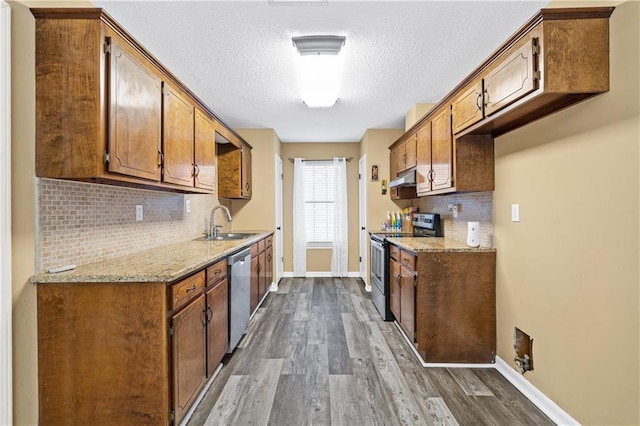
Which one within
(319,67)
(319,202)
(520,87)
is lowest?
(319,202)

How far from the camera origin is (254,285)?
11.4ft

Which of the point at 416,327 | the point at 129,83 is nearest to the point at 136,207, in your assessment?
the point at 129,83

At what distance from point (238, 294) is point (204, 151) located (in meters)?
1.38

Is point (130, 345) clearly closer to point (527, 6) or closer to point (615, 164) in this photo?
point (615, 164)

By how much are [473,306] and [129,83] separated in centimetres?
284

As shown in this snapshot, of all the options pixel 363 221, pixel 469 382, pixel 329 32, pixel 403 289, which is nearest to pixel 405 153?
pixel 363 221

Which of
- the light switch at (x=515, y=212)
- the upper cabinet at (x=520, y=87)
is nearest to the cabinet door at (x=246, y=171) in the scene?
the upper cabinet at (x=520, y=87)

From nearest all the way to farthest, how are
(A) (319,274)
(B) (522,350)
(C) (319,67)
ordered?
(B) (522,350)
(C) (319,67)
(A) (319,274)

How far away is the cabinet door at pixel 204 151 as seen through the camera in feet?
8.89

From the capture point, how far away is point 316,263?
5.64 metres

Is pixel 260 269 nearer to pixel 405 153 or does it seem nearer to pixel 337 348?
pixel 337 348

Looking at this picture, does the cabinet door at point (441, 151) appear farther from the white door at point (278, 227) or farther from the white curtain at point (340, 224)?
the white door at point (278, 227)

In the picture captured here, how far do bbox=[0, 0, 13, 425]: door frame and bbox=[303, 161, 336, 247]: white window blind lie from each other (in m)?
4.28

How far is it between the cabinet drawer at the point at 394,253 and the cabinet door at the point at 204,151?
1.99 m
